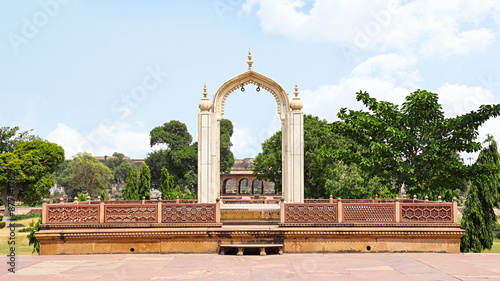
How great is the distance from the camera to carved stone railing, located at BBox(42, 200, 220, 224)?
11281 mm

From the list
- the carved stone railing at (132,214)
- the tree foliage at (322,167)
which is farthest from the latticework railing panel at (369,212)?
the tree foliage at (322,167)

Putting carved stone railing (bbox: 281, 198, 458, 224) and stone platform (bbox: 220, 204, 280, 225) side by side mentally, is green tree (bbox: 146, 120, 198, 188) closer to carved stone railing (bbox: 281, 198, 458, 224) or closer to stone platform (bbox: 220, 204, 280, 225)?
stone platform (bbox: 220, 204, 280, 225)

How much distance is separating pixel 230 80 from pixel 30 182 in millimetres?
28352

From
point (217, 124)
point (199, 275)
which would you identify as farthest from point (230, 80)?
point (199, 275)

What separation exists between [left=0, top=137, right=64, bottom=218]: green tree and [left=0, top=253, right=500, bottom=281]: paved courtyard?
2669cm

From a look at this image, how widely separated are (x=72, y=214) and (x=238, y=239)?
4.55 metres

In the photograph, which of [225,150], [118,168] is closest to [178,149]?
[225,150]

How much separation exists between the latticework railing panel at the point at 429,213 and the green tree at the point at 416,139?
388cm

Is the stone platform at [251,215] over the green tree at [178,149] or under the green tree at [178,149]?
under

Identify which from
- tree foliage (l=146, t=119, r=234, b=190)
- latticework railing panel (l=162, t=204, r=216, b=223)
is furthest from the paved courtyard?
tree foliage (l=146, t=119, r=234, b=190)

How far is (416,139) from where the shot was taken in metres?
16.1

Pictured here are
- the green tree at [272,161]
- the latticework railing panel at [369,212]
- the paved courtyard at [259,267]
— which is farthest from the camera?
the green tree at [272,161]

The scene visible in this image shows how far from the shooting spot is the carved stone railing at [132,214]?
444 inches

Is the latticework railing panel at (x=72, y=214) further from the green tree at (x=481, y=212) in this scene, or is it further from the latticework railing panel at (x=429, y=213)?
the green tree at (x=481, y=212)
